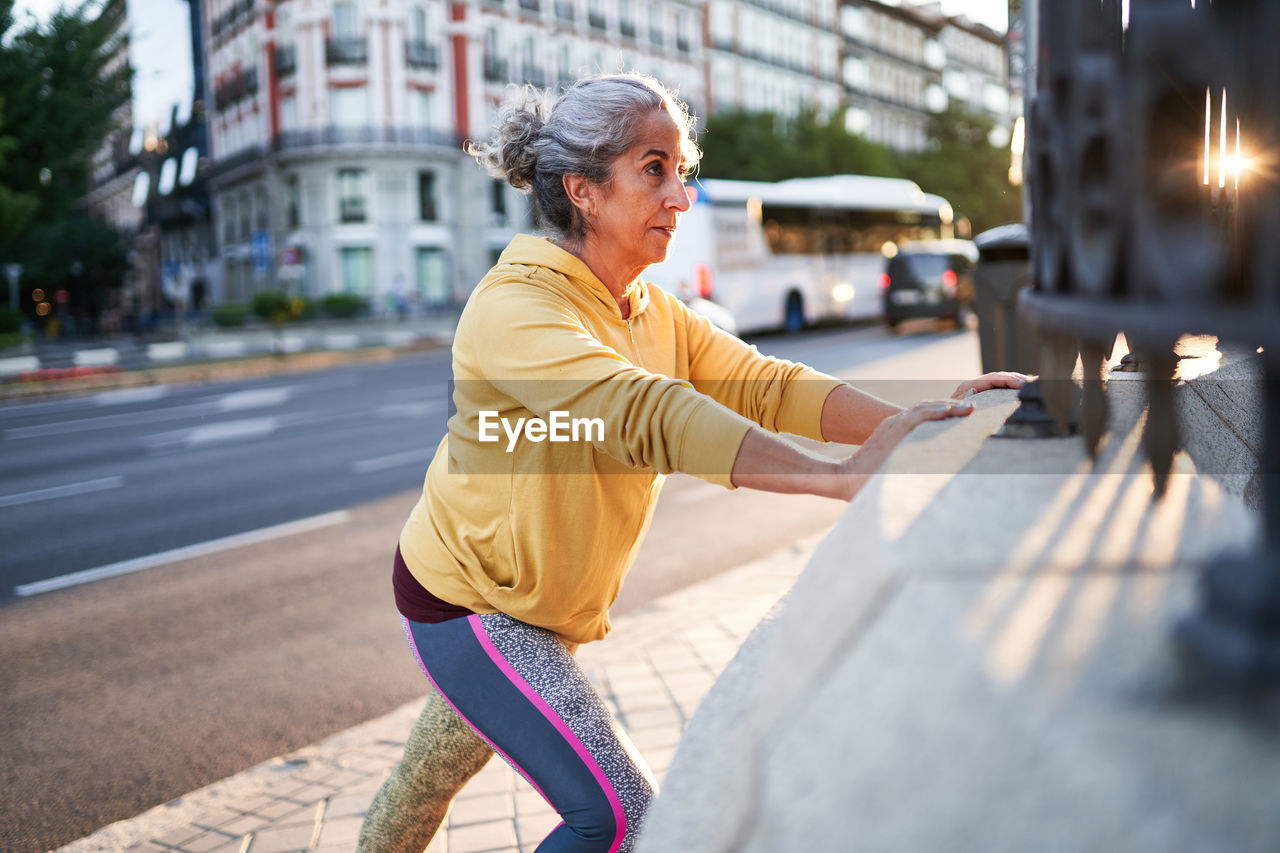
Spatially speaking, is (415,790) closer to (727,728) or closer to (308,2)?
(727,728)

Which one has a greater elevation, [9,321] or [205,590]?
[9,321]

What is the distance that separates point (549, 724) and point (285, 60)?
163 ft

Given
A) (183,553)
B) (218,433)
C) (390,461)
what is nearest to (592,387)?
(183,553)

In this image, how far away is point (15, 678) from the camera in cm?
546

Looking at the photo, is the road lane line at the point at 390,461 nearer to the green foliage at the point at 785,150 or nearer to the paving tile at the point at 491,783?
the paving tile at the point at 491,783

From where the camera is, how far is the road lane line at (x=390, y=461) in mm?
10867

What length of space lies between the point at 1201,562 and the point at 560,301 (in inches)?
46.6

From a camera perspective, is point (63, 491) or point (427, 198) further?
point (427, 198)

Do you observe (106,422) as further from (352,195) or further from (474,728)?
(352,195)

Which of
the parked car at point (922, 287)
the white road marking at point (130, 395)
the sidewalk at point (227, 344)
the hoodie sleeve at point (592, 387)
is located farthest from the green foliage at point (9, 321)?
the hoodie sleeve at point (592, 387)

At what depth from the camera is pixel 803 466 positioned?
1.58 m

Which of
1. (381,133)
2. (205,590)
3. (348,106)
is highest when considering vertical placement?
(348,106)

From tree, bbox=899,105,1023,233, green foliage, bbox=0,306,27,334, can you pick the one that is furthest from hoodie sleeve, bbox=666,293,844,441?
tree, bbox=899,105,1023,233

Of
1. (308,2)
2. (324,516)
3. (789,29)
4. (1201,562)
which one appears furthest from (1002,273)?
A: (789,29)
